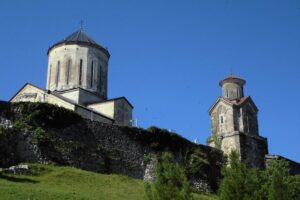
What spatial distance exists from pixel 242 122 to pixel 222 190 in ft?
56.6

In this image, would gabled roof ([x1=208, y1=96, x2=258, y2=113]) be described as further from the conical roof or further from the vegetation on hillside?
the vegetation on hillside

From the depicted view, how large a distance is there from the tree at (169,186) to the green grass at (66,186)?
2537 millimetres

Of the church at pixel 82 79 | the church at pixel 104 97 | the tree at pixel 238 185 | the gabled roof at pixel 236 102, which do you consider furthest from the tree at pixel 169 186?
the gabled roof at pixel 236 102

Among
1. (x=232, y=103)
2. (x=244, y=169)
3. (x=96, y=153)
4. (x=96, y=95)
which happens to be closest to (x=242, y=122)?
(x=232, y=103)

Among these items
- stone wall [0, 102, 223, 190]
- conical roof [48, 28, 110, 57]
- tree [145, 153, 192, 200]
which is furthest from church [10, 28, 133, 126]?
tree [145, 153, 192, 200]

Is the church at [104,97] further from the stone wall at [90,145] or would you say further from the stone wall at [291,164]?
the stone wall at [90,145]

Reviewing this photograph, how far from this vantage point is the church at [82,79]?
3288 centimetres

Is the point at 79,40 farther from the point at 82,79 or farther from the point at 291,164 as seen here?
the point at 291,164

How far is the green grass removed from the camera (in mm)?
17531

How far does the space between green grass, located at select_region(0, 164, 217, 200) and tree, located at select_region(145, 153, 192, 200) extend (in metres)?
2.54

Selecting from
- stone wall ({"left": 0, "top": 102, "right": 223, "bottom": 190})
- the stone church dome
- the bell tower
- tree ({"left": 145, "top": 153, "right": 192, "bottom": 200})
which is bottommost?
tree ({"left": 145, "top": 153, "right": 192, "bottom": 200})

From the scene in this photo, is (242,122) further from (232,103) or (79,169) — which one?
(79,169)

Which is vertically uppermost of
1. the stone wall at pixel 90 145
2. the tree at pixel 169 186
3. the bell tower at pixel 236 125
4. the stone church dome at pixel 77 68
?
the stone church dome at pixel 77 68

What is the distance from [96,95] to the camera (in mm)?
34312
